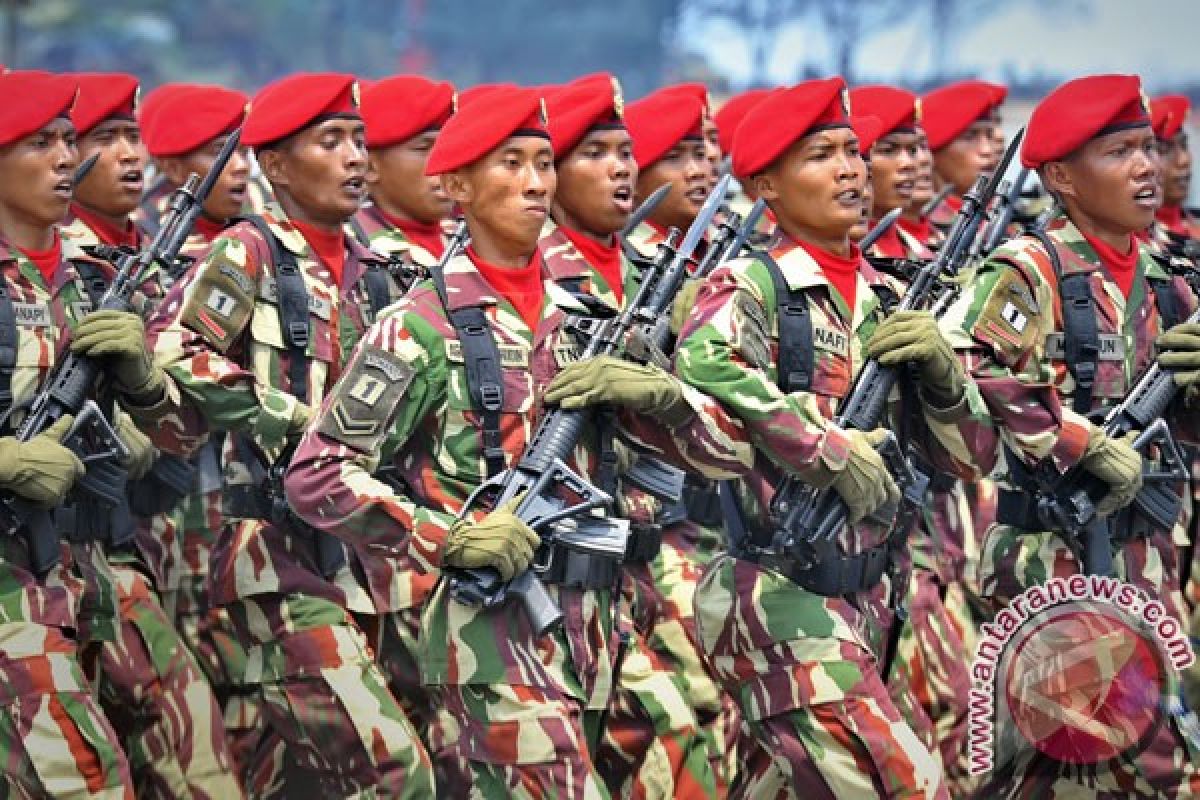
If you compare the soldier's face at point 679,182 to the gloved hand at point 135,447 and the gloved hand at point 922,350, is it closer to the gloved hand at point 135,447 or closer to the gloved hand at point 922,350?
the gloved hand at point 135,447

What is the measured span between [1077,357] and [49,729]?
334cm

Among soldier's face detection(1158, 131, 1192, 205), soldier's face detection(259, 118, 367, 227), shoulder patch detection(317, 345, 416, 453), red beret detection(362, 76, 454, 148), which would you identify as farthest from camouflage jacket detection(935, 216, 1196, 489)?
soldier's face detection(1158, 131, 1192, 205)

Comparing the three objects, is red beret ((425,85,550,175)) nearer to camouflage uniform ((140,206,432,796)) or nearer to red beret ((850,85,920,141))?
camouflage uniform ((140,206,432,796))

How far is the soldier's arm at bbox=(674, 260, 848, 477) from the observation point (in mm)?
7492

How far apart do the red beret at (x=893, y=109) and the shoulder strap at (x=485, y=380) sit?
486cm

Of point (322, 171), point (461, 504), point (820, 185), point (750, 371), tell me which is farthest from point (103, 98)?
point (750, 371)

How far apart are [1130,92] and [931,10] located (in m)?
16.9

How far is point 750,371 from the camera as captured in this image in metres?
7.58

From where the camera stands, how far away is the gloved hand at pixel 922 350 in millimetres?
7707

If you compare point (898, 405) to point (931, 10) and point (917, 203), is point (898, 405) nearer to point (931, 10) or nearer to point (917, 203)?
point (917, 203)

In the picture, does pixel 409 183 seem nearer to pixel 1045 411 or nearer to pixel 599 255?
pixel 599 255

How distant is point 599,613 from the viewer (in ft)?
24.5

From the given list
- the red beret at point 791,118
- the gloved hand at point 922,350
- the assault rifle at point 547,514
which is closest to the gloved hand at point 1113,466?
the gloved hand at point 922,350

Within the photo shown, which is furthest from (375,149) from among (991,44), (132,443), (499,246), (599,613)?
(991,44)
